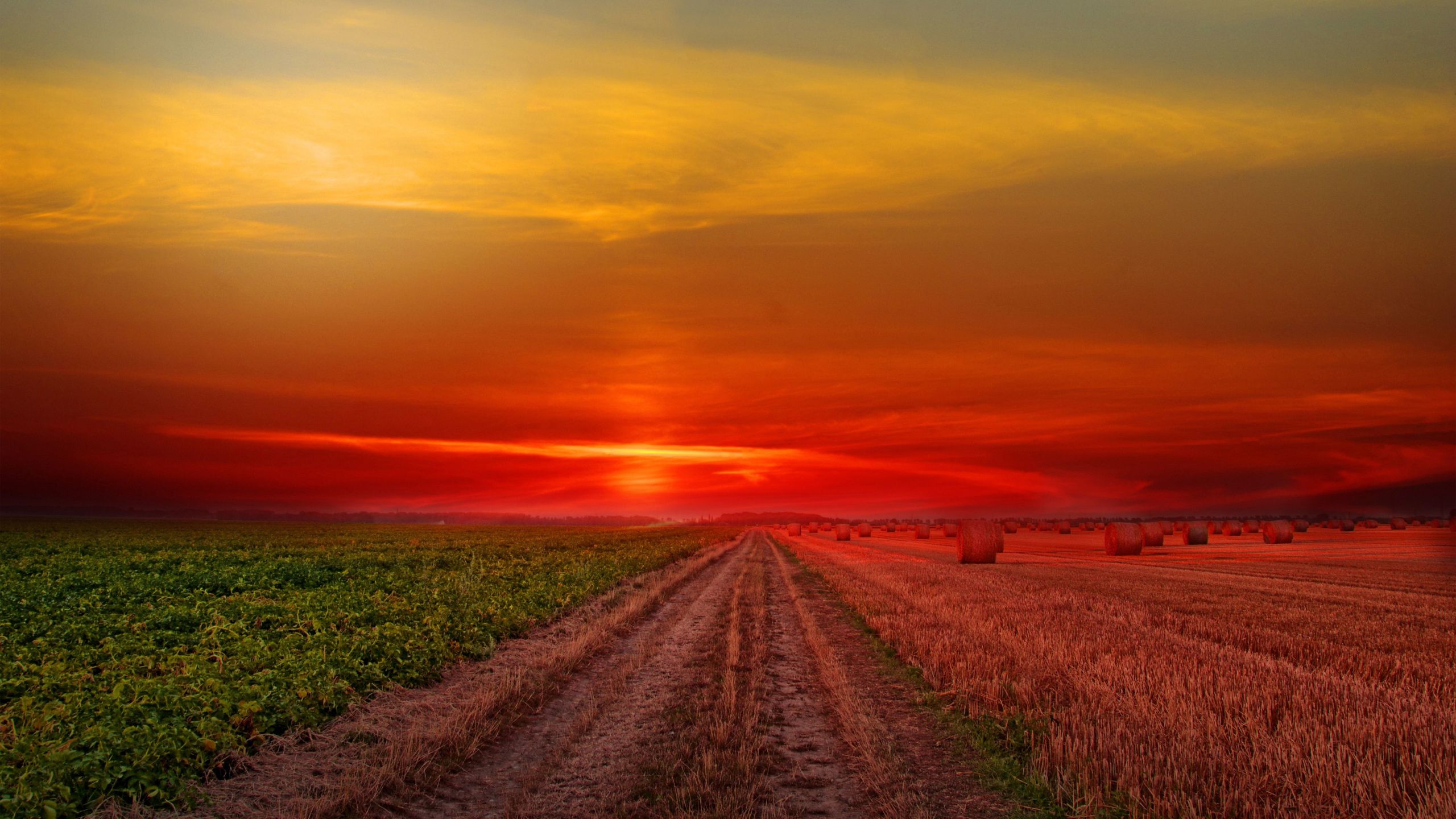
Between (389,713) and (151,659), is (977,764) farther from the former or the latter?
(151,659)

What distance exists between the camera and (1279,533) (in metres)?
60.4

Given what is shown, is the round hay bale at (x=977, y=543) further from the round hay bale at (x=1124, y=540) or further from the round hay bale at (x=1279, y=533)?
the round hay bale at (x=1279, y=533)

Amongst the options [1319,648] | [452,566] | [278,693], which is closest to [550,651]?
[278,693]

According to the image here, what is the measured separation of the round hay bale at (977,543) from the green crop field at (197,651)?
59.7 ft

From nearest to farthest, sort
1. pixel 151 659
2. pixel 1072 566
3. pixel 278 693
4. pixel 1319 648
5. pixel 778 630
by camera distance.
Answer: pixel 278 693, pixel 151 659, pixel 1319 648, pixel 778 630, pixel 1072 566

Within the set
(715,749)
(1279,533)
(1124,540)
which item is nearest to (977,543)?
(1124,540)

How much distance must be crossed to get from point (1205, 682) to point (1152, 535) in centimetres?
4552

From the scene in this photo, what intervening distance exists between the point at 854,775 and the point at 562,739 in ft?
11.3

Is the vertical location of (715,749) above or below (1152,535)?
below

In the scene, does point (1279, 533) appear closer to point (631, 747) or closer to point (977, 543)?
point (977, 543)

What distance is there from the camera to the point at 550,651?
1443 centimetres

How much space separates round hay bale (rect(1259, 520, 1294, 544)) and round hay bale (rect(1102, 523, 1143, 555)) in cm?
1927

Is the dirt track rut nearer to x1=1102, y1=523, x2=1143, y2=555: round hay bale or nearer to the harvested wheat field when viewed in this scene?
the harvested wheat field

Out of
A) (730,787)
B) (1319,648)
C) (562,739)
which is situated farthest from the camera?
(1319,648)
